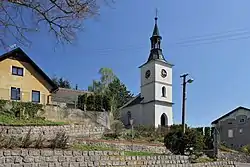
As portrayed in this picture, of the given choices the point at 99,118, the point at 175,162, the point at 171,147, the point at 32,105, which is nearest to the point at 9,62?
the point at 32,105

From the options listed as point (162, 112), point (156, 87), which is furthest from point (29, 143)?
point (156, 87)

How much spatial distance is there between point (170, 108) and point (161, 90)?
2532 mm

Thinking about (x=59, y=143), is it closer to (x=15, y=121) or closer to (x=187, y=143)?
(x=187, y=143)

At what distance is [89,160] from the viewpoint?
11719 millimetres

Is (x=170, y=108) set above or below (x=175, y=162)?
above

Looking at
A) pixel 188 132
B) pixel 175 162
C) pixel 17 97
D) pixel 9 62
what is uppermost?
pixel 9 62

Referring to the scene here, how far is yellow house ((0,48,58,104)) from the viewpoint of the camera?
1120 inches

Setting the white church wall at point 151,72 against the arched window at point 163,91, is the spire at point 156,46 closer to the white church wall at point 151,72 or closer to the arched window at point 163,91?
the white church wall at point 151,72

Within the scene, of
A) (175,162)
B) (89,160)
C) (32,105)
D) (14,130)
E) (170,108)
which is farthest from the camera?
(170,108)

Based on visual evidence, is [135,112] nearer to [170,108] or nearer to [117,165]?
[170,108]

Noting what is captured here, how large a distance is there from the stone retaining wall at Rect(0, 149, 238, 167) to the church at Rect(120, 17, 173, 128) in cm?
2658

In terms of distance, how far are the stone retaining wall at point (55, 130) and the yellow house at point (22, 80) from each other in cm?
743

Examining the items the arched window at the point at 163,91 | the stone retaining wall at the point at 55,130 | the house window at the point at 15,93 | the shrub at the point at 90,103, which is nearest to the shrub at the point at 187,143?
the stone retaining wall at the point at 55,130

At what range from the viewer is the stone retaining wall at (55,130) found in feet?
64.2
